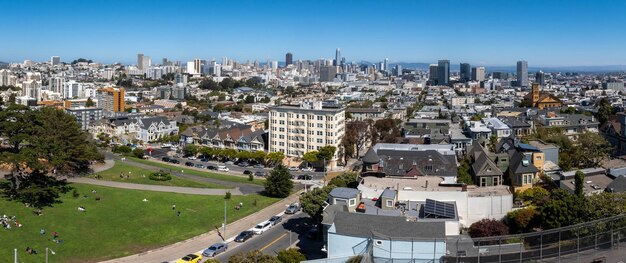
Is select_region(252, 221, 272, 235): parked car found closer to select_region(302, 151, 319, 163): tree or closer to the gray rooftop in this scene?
the gray rooftop

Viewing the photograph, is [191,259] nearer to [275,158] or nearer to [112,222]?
[112,222]

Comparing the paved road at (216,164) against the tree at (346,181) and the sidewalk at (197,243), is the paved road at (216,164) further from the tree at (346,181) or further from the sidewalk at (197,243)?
the sidewalk at (197,243)

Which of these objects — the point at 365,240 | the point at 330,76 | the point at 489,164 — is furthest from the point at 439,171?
the point at 330,76

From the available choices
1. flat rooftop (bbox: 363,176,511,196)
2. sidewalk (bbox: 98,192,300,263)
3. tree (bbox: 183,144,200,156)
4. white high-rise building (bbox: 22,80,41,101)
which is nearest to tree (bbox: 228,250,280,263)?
sidewalk (bbox: 98,192,300,263)

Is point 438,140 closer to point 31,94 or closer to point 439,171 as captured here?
point 439,171

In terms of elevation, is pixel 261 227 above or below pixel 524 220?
below

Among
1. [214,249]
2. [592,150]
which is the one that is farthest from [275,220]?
[592,150]
